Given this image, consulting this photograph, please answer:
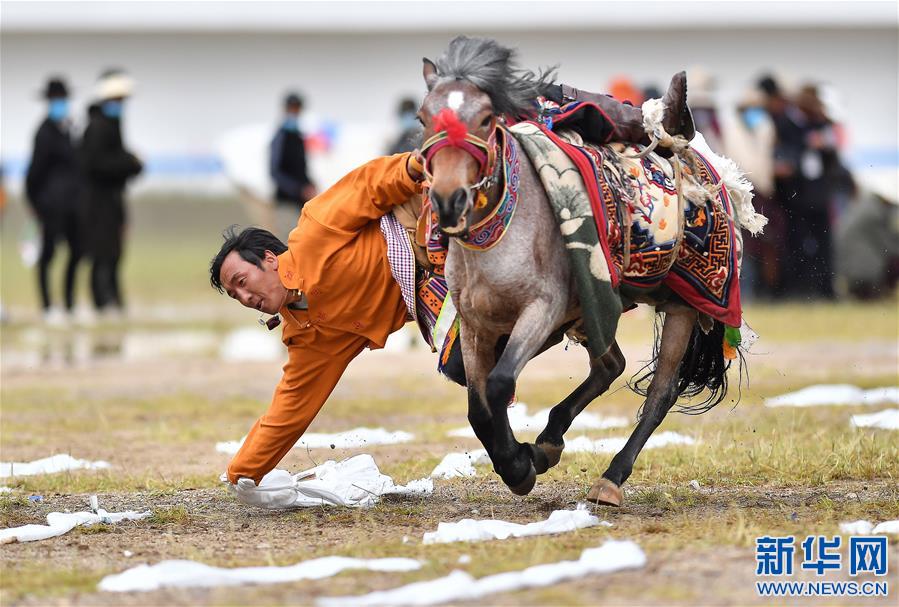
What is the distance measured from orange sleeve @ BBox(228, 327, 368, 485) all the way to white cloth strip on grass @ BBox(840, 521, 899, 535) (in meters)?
2.12

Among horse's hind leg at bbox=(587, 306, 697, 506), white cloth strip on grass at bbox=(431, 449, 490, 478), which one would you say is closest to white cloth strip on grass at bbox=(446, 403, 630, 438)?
white cloth strip on grass at bbox=(431, 449, 490, 478)

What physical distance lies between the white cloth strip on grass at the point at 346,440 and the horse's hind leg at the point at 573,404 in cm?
188

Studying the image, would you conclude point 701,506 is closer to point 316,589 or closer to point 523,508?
point 523,508

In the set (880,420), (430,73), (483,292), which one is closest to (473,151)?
(430,73)

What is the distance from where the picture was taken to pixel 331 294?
5887 millimetres

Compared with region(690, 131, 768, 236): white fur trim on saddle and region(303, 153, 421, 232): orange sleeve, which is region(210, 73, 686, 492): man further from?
region(690, 131, 768, 236): white fur trim on saddle

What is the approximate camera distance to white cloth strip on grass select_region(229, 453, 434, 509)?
6047 millimetres

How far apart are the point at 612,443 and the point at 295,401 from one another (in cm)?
214

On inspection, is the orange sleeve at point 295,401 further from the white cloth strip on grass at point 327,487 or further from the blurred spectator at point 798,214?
the blurred spectator at point 798,214

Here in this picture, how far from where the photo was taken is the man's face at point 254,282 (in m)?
5.79

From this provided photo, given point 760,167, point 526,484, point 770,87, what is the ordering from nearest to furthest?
point 526,484 → point 760,167 → point 770,87

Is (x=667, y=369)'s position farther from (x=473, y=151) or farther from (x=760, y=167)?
(x=760, y=167)

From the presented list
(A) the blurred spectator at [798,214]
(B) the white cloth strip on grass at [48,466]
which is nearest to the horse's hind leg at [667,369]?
(B) the white cloth strip on grass at [48,466]

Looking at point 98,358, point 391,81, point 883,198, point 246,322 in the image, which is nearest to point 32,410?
point 98,358
